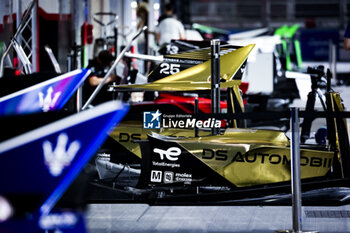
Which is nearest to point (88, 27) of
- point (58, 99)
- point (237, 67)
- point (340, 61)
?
point (237, 67)

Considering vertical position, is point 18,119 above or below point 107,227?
above

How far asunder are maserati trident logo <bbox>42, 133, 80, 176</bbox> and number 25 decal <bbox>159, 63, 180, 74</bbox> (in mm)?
3992

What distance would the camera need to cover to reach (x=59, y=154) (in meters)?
2.25

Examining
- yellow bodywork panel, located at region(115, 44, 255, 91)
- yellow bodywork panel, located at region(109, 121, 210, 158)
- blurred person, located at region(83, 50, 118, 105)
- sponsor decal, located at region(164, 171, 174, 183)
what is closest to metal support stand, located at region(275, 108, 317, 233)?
sponsor decal, located at region(164, 171, 174, 183)

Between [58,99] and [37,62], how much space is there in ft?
24.5

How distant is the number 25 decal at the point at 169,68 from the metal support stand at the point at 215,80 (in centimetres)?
34

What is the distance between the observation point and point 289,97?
1348 centimetres

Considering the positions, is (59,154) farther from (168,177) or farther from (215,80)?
(215,80)

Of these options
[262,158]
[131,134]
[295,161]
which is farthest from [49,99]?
[131,134]

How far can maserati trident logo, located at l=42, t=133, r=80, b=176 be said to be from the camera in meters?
2.24

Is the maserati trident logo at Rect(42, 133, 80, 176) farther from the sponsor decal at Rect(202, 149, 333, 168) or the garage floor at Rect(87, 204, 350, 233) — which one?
the sponsor decal at Rect(202, 149, 333, 168)

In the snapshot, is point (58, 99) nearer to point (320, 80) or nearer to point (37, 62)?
point (320, 80)

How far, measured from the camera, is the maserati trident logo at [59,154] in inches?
Result: 88.4

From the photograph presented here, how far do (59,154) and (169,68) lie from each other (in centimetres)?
406
